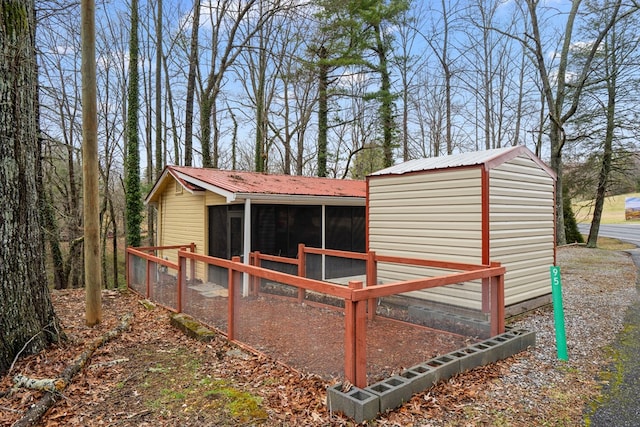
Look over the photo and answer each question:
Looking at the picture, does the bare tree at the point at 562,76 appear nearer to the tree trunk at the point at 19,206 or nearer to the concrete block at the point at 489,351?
the concrete block at the point at 489,351

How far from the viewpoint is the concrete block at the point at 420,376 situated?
336 cm

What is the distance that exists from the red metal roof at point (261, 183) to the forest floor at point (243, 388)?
3.79 m

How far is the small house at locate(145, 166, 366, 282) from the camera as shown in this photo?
862cm

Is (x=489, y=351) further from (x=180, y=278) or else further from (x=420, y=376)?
(x=180, y=278)

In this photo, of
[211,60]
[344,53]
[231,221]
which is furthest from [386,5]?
[231,221]

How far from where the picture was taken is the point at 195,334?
519 cm

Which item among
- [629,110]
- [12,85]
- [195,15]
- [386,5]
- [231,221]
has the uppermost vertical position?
[386,5]

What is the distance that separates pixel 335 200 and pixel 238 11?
9.72 metres

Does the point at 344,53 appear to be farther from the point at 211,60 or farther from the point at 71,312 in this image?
the point at 71,312

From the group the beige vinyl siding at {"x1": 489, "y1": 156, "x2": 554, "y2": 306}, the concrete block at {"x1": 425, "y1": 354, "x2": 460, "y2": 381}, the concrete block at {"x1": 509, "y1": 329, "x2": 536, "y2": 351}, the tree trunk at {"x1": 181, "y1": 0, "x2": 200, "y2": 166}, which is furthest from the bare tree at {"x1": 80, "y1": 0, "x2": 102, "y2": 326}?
the tree trunk at {"x1": 181, "y1": 0, "x2": 200, "y2": 166}

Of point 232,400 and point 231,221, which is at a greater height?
point 231,221

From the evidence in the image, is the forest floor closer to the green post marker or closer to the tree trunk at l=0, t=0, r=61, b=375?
the green post marker

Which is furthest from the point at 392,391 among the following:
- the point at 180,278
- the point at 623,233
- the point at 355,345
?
the point at 623,233

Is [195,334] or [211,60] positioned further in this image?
[211,60]
